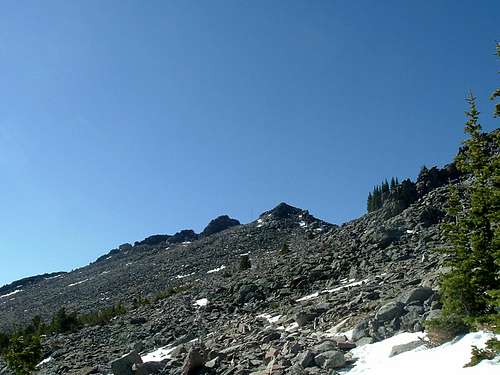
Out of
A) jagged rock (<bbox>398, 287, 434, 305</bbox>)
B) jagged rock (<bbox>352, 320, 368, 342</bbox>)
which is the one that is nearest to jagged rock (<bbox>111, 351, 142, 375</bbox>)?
jagged rock (<bbox>352, 320, 368, 342</bbox>)

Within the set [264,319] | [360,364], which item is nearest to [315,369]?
[360,364]

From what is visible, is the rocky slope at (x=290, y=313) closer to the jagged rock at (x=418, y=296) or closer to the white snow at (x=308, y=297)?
the jagged rock at (x=418, y=296)

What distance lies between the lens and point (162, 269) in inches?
4218

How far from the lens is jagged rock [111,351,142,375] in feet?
88.5

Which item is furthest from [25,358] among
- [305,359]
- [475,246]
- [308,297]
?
[475,246]

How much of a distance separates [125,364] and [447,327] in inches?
720

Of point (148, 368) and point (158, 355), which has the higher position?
point (158, 355)

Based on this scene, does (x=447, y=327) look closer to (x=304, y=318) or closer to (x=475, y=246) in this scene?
(x=475, y=246)

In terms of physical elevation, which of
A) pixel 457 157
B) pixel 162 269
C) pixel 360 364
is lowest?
pixel 360 364

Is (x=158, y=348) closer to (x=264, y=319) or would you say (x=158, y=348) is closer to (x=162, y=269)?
(x=264, y=319)

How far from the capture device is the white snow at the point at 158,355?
31.3 meters

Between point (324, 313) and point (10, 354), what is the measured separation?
22.2m

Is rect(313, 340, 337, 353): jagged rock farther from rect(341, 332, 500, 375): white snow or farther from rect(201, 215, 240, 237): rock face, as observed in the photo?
rect(201, 215, 240, 237): rock face

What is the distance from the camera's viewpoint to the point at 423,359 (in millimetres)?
16281
